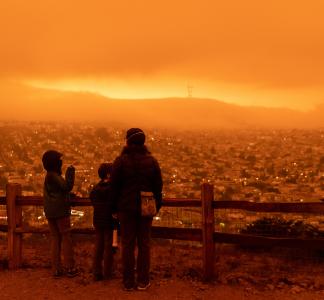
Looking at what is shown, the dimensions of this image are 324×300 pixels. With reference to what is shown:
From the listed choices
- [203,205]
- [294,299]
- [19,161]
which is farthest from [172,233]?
[19,161]

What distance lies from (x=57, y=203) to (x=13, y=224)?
57.4 inches

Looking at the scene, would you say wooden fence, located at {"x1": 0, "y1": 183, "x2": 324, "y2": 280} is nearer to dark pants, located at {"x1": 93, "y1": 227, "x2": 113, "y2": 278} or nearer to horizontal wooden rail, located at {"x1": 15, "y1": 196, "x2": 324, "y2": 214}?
horizontal wooden rail, located at {"x1": 15, "y1": 196, "x2": 324, "y2": 214}

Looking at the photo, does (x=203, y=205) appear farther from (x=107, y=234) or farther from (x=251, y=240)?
(x=107, y=234)

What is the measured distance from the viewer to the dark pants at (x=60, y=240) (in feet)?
23.6

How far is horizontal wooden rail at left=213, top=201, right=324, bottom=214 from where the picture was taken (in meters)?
6.59

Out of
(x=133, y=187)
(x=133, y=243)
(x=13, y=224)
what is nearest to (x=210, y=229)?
(x=133, y=243)

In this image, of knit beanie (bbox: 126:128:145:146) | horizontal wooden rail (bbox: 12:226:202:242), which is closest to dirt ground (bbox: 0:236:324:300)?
horizontal wooden rail (bbox: 12:226:202:242)

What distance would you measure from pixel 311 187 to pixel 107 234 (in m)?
39.9

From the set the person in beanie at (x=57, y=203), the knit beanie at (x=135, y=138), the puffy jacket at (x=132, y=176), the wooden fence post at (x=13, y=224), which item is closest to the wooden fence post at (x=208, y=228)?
the puffy jacket at (x=132, y=176)

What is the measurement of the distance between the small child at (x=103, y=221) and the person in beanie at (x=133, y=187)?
38 centimetres

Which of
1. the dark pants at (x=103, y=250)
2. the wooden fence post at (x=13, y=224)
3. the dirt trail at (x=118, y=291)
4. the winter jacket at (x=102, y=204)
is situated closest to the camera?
the dirt trail at (x=118, y=291)

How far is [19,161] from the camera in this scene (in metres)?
64.0

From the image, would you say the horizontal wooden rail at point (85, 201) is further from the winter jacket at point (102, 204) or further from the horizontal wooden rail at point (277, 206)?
the winter jacket at point (102, 204)

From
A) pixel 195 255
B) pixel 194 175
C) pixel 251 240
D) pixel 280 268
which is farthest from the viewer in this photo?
pixel 194 175
